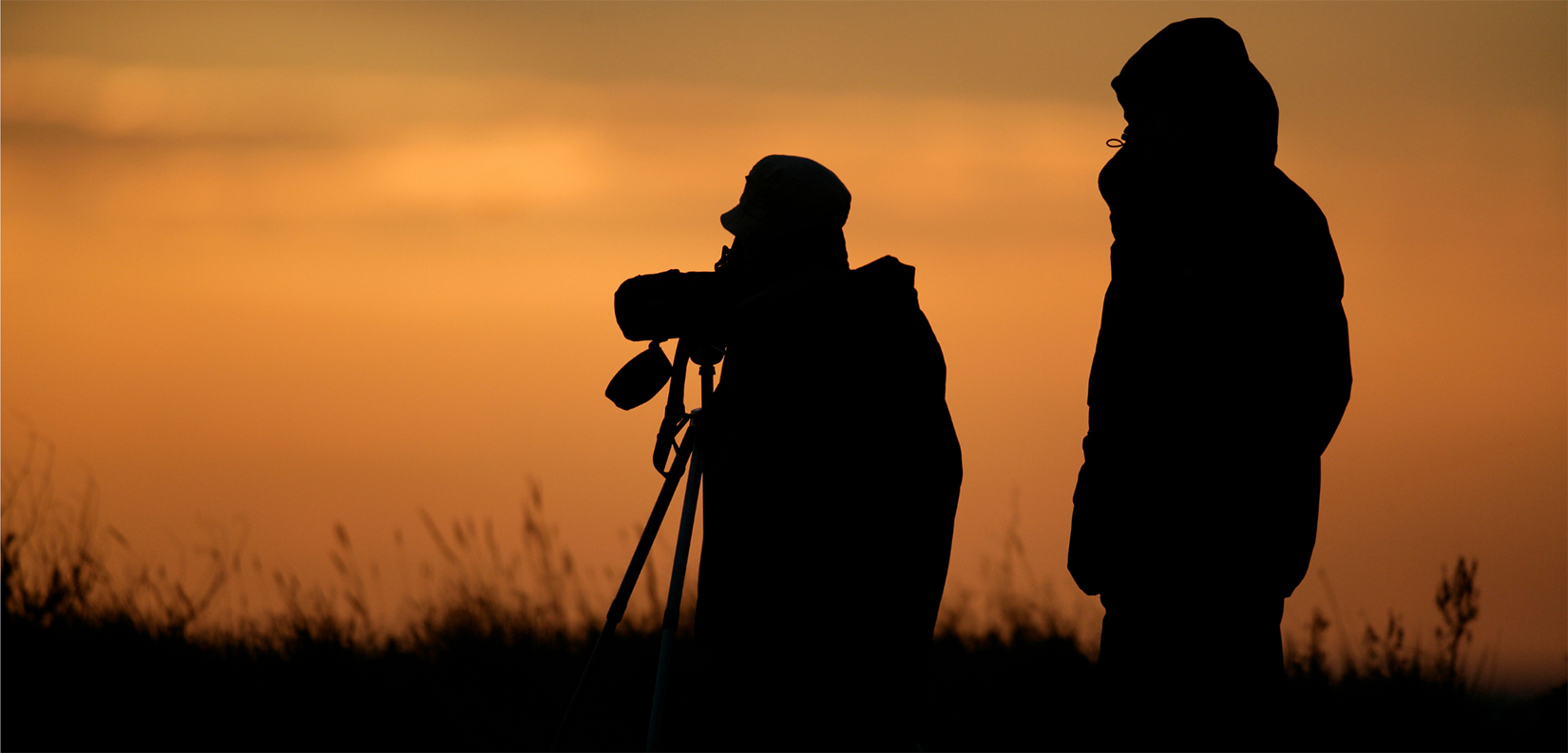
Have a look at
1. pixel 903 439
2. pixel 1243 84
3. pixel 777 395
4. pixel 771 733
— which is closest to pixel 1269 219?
pixel 1243 84

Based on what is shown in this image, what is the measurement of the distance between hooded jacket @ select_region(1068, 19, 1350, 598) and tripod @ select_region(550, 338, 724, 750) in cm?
121

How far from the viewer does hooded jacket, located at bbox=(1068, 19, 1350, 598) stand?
215 centimetres

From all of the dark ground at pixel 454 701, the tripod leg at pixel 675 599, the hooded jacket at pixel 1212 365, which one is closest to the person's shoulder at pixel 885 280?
the tripod leg at pixel 675 599

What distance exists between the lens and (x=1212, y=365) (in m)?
2.15

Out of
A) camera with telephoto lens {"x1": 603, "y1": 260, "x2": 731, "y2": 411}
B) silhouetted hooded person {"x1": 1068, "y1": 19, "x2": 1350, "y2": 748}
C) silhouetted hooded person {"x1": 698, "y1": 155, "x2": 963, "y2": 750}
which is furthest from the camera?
camera with telephoto lens {"x1": 603, "y1": 260, "x2": 731, "y2": 411}

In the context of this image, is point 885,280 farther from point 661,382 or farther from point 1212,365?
point 1212,365

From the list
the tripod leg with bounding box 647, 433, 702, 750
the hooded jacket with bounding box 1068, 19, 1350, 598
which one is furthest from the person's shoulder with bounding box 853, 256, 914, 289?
the hooded jacket with bounding box 1068, 19, 1350, 598

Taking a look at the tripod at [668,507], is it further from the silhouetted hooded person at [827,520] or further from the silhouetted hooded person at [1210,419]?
the silhouetted hooded person at [1210,419]

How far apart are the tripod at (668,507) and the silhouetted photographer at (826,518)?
0.46 feet

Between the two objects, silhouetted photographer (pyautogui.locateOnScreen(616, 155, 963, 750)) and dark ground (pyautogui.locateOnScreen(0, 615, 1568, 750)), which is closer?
silhouetted photographer (pyautogui.locateOnScreen(616, 155, 963, 750))

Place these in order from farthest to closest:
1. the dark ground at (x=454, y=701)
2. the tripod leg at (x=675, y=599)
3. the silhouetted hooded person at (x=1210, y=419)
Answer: the dark ground at (x=454, y=701) < the tripod leg at (x=675, y=599) < the silhouetted hooded person at (x=1210, y=419)

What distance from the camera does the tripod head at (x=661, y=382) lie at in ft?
11.0

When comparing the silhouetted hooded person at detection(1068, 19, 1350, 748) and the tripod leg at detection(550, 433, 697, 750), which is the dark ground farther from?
the silhouetted hooded person at detection(1068, 19, 1350, 748)

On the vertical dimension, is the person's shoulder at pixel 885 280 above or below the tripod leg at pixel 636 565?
above
